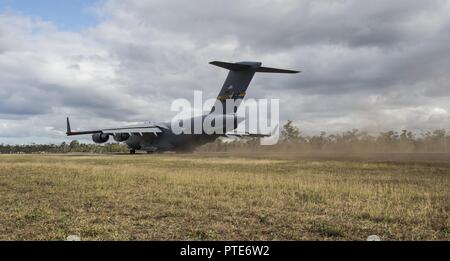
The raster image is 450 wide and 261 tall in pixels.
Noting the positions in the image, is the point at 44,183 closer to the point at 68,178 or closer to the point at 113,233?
the point at 68,178

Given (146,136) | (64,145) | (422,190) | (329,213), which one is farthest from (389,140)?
(64,145)

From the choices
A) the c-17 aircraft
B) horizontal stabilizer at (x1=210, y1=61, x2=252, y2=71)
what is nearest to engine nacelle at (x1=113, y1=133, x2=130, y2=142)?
the c-17 aircraft

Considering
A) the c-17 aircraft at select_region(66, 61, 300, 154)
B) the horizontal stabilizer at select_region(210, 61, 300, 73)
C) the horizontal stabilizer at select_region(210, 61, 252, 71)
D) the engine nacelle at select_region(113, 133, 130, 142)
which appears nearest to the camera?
the horizontal stabilizer at select_region(210, 61, 252, 71)

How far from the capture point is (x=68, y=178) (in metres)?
21.3

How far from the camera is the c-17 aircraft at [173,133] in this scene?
178 feet

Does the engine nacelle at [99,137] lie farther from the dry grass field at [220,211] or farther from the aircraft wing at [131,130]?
the dry grass field at [220,211]

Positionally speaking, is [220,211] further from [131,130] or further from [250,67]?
[131,130]

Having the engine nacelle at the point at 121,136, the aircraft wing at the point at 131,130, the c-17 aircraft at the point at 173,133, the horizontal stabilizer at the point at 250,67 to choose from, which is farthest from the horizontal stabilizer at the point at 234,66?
the engine nacelle at the point at 121,136

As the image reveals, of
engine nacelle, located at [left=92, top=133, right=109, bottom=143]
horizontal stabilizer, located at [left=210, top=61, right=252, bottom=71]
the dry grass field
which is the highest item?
horizontal stabilizer, located at [left=210, top=61, right=252, bottom=71]

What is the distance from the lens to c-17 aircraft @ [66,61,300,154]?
2132 inches

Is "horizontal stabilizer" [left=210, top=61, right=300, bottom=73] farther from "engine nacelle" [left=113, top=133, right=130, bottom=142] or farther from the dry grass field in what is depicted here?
the dry grass field
